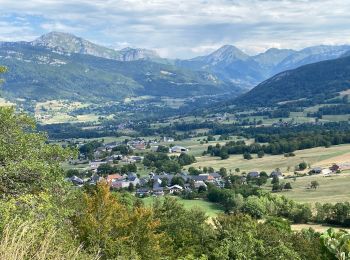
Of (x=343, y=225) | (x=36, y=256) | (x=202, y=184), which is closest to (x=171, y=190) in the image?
(x=202, y=184)

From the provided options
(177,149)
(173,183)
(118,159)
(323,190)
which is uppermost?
(177,149)

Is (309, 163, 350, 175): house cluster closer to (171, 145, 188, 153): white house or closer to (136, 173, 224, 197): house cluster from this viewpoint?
(136, 173, 224, 197): house cluster

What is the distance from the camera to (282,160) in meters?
130

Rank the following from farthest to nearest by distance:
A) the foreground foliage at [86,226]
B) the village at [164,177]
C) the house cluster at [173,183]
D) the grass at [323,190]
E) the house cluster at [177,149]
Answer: the house cluster at [177,149]
the village at [164,177]
the house cluster at [173,183]
the grass at [323,190]
the foreground foliage at [86,226]

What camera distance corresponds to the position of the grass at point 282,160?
122m

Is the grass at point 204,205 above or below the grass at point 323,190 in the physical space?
above

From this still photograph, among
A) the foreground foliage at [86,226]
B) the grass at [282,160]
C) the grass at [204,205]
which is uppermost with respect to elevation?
the foreground foliage at [86,226]

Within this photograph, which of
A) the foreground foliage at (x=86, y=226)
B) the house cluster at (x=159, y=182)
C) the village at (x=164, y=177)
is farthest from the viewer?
the village at (x=164, y=177)

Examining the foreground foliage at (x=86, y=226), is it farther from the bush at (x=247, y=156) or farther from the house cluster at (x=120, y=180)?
the bush at (x=247, y=156)

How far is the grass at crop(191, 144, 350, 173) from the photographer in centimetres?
12219

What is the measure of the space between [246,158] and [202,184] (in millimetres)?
40534

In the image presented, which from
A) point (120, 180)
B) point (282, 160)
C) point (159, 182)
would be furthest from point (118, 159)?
point (282, 160)

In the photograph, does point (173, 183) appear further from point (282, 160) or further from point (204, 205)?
point (282, 160)

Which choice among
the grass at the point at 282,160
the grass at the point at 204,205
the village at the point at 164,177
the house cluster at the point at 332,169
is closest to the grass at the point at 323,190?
the house cluster at the point at 332,169
